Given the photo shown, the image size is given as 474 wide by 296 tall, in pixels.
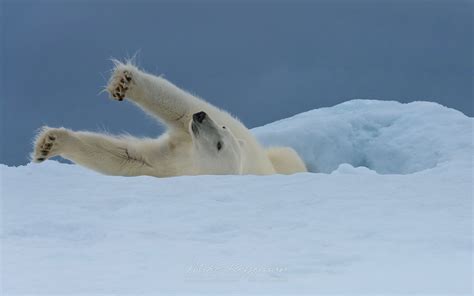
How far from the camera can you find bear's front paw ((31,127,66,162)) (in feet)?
Answer: 22.8

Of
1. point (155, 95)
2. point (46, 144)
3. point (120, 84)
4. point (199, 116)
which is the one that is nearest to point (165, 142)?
point (155, 95)


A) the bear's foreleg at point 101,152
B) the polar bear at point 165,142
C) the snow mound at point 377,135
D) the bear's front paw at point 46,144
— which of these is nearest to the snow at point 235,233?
the bear's front paw at point 46,144

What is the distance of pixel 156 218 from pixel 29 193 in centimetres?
116

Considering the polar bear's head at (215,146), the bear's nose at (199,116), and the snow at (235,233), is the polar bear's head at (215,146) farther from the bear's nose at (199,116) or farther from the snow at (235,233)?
the snow at (235,233)

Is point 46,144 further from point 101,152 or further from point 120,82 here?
point 120,82

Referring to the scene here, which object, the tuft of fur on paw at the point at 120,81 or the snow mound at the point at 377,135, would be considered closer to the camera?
the tuft of fur on paw at the point at 120,81

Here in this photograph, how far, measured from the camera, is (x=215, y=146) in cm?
683

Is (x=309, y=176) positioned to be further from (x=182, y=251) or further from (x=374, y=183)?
(x=182, y=251)

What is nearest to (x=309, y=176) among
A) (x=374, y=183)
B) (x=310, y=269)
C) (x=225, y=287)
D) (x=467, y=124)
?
(x=374, y=183)

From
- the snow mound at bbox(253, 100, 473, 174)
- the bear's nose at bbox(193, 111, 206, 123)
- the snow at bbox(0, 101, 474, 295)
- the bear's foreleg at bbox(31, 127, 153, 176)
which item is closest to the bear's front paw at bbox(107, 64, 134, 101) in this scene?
the bear's foreleg at bbox(31, 127, 153, 176)

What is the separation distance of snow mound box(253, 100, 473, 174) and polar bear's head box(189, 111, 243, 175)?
3426 millimetres

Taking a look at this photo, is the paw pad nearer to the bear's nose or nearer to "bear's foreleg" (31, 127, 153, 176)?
"bear's foreleg" (31, 127, 153, 176)

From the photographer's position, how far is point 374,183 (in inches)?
210

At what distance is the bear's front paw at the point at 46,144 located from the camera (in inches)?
273
